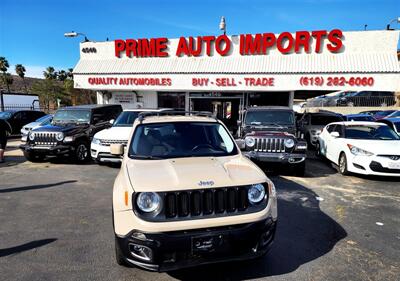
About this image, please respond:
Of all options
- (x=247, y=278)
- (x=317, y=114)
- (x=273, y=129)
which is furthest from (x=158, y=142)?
(x=317, y=114)

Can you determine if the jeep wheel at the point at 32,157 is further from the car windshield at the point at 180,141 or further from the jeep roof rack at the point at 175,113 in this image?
the car windshield at the point at 180,141

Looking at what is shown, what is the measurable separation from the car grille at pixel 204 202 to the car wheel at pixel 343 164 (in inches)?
240

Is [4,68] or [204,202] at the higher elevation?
[4,68]

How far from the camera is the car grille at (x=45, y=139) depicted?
9245 mm

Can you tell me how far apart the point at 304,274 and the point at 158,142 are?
8.16ft

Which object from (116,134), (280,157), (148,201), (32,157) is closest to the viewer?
(148,201)

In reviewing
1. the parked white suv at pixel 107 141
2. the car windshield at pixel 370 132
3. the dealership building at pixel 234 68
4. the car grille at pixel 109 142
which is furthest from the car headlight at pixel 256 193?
the dealership building at pixel 234 68

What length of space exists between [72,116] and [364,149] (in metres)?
9.59

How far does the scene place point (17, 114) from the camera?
1803 cm

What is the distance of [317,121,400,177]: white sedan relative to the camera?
7.19m

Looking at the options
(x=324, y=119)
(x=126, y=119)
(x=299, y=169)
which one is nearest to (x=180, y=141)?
(x=299, y=169)

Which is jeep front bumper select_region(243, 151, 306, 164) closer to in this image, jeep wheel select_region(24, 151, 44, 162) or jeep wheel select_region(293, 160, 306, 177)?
jeep wheel select_region(293, 160, 306, 177)

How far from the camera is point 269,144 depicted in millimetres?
7672

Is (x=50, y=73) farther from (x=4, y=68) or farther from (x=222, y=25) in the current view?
(x=222, y=25)
